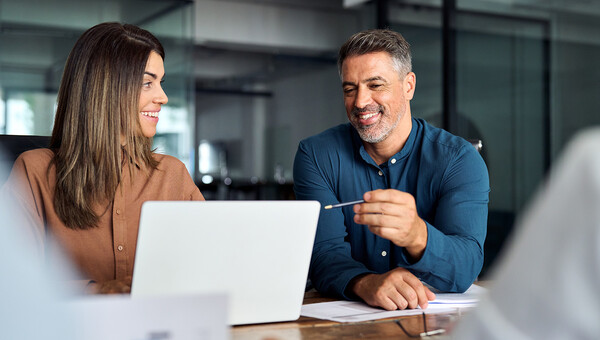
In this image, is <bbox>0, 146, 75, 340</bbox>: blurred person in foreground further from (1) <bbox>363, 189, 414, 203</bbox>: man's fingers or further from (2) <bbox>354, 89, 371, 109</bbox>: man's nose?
(2) <bbox>354, 89, 371, 109</bbox>: man's nose

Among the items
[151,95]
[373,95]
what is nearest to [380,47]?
[373,95]

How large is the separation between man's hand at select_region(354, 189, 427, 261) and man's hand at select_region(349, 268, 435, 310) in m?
0.10

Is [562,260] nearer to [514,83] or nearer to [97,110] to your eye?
[97,110]

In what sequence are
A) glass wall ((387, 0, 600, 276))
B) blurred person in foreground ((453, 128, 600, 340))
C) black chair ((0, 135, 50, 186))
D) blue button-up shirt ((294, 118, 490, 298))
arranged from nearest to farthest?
blurred person in foreground ((453, 128, 600, 340))
blue button-up shirt ((294, 118, 490, 298))
black chair ((0, 135, 50, 186))
glass wall ((387, 0, 600, 276))

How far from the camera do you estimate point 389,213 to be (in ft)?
4.23

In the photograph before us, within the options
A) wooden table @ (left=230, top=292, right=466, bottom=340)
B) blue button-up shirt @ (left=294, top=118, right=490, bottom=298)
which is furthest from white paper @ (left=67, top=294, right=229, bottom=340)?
blue button-up shirt @ (left=294, top=118, right=490, bottom=298)

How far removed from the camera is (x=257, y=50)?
7746 mm

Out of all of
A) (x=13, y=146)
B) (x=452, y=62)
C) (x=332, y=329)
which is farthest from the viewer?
(x=452, y=62)

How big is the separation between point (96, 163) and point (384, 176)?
0.90 meters

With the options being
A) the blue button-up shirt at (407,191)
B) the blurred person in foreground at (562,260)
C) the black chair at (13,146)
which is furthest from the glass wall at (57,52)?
the blurred person in foreground at (562,260)

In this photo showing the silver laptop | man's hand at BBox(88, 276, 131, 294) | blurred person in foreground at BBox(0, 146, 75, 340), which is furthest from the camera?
man's hand at BBox(88, 276, 131, 294)

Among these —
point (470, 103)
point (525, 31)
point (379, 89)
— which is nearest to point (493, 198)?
point (470, 103)

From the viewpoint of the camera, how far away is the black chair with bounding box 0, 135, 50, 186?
1.69 metres

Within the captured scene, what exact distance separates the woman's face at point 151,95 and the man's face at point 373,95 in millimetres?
621
